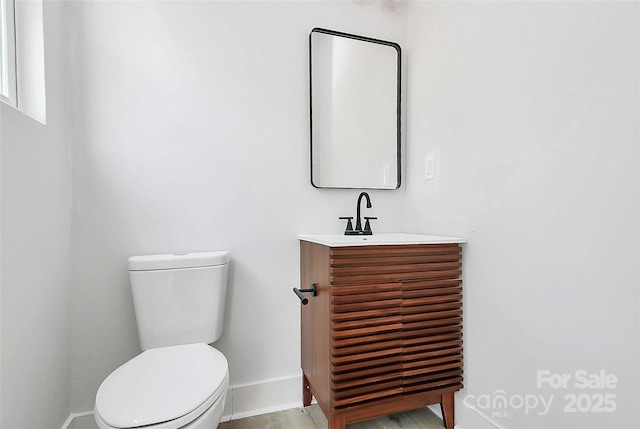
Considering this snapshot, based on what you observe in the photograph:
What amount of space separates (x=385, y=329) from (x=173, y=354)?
2.77ft

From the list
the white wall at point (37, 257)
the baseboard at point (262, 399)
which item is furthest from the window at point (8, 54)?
the baseboard at point (262, 399)

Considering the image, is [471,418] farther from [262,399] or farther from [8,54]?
[8,54]

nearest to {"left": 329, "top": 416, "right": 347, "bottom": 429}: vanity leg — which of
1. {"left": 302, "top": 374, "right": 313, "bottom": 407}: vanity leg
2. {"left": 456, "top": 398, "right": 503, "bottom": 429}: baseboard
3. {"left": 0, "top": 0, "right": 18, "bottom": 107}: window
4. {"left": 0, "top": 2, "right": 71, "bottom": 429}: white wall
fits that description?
{"left": 302, "top": 374, "right": 313, "bottom": 407}: vanity leg

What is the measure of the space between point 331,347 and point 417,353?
386mm

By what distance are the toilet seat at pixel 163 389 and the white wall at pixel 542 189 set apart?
1.08m

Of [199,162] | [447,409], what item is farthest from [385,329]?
[199,162]

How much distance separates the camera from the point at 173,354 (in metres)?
1.25

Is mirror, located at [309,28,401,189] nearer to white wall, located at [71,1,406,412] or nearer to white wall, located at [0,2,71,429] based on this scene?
white wall, located at [71,1,406,412]

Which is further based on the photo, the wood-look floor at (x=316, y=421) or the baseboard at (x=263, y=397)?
the baseboard at (x=263, y=397)

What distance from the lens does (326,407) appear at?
1282 millimetres

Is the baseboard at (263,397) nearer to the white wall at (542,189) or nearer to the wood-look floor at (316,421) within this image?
the wood-look floor at (316,421)

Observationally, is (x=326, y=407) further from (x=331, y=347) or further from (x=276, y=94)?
(x=276, y=94)

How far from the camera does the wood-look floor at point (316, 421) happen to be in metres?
1.48

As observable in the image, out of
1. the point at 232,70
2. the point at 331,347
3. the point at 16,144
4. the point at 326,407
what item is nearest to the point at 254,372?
the point at 326,407
